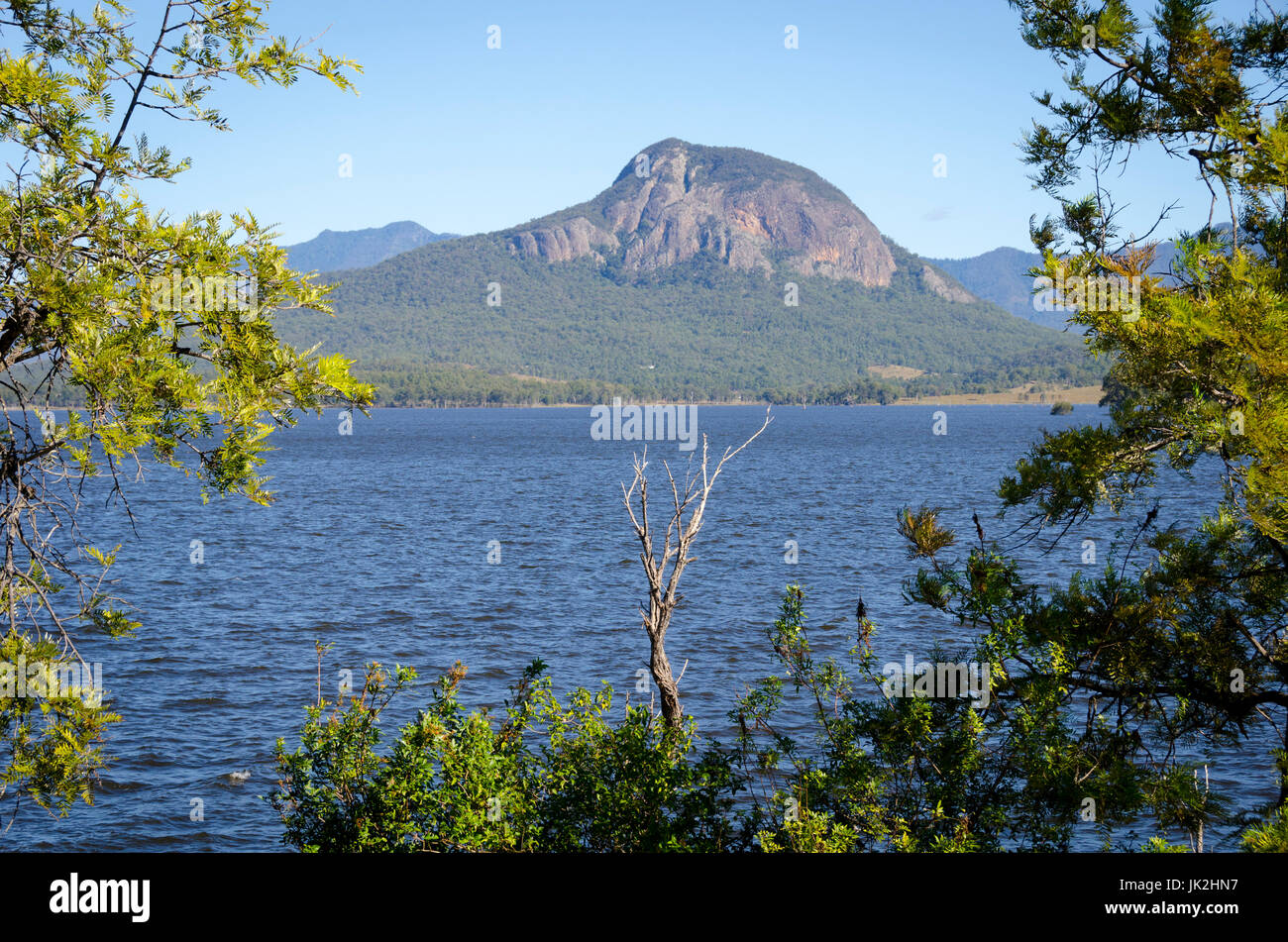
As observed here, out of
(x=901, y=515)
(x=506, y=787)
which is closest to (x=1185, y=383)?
(x=901, y=515)

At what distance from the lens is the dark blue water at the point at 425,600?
17953mm

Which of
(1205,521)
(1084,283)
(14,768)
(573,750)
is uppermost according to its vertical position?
(1084,283)

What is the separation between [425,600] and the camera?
31719 millimetres

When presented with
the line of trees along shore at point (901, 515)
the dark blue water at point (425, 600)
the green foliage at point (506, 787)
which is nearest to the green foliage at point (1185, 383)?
the line of trees along shore at point (901, 515)

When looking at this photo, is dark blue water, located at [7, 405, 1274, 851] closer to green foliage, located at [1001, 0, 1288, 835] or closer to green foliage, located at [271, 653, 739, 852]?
green foliage, located at [271, 653, 739, 852]

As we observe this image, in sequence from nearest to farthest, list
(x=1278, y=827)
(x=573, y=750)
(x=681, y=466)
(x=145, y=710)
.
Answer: (x=1278, y=827), (x=573, y=750), (x=145, y=710), (x=681, y=466)

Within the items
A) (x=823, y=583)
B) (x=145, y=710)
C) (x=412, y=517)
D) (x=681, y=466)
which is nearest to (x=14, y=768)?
(x=145, y=710)

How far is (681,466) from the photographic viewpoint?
244ft

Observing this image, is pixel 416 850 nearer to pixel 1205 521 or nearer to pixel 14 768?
pixel 14 768

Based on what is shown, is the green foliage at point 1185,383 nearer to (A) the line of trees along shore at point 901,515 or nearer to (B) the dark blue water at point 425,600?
(A) the line of trees along shore at point 901,515

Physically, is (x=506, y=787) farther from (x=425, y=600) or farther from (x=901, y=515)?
(x=425, y=600)

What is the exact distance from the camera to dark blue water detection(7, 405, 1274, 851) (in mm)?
17953

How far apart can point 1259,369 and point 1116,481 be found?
176 centimetres

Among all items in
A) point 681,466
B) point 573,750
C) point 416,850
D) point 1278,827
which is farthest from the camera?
point 681,466
